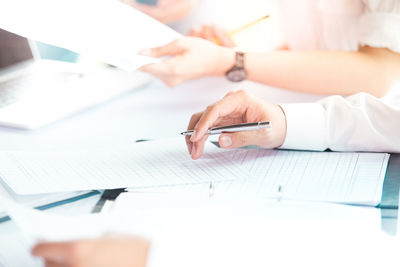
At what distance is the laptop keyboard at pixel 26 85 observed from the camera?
813 mm

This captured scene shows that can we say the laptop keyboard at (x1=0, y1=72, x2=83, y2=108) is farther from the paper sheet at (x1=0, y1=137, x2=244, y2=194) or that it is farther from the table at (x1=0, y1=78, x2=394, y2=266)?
the paper sheet at (x1=0, y1=137, x2=244, y2=194)

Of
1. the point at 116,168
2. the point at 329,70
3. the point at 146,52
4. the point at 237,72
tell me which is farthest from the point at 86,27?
the point at 329,70

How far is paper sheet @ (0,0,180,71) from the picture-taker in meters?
0.60

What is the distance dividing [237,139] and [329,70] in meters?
0.36

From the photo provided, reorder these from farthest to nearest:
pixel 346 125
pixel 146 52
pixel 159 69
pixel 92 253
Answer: pixel 159 69, pixel 146 52, pixel 346 125, pixel 92 253

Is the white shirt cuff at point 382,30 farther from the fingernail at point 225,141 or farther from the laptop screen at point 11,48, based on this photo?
the laptop screen at point 11,48

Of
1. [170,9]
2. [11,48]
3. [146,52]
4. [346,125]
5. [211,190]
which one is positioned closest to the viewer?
[211,190]

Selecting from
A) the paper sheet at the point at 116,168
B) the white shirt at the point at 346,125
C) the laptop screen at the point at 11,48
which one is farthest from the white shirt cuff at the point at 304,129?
the laptop screen at the point at 11,48

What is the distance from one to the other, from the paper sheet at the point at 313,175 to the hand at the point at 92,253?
0.17 metres

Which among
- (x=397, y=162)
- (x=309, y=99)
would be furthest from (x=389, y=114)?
(x=309, y=99)

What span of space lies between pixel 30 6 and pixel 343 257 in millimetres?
572

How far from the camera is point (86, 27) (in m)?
0.65

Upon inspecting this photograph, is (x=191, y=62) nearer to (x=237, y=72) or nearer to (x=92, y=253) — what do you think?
(x=237, y=72)

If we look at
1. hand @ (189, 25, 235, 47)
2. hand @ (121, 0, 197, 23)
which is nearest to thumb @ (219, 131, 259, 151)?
hand @ (189, 25, 235, 47)
